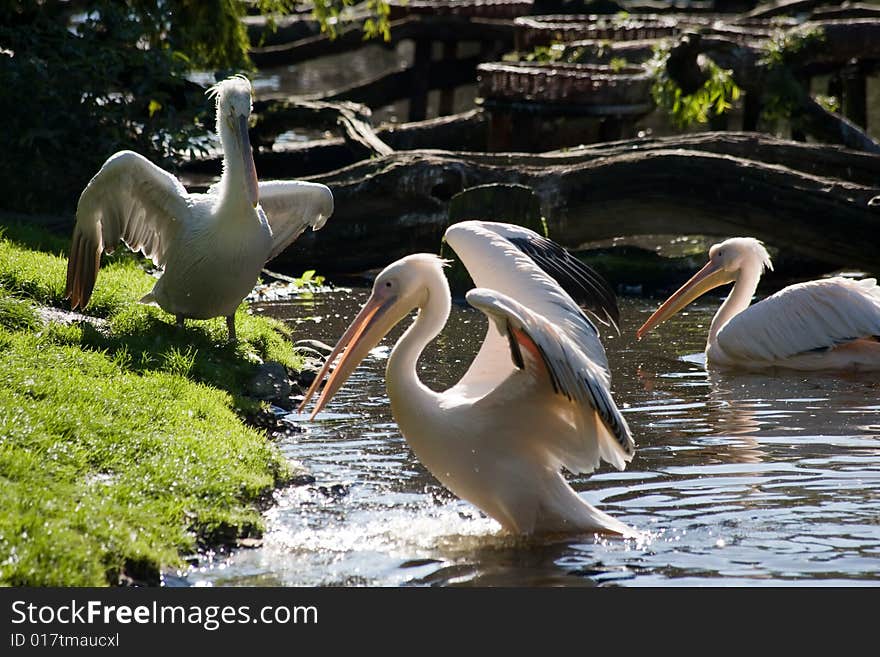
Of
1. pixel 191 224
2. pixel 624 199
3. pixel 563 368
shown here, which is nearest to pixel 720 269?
pixel 624 199

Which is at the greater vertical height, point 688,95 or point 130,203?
point 688,95

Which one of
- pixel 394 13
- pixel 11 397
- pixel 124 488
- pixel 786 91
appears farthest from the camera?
pixel 394 13

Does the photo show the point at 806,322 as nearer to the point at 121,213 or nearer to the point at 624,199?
the point at 624,199

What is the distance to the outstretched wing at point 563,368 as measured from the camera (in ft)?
13.5

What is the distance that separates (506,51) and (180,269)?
10.9 metres

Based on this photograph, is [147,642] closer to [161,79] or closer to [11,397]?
[11,397]

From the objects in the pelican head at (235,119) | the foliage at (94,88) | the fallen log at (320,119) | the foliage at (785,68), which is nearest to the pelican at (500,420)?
the pelican head at (235,119)

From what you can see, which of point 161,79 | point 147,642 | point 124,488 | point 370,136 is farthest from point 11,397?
point 370,136

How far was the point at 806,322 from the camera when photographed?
309 inches

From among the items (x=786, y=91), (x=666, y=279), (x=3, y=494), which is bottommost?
(x=666, y=279)

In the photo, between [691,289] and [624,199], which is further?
[624,199]

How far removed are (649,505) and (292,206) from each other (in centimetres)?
353

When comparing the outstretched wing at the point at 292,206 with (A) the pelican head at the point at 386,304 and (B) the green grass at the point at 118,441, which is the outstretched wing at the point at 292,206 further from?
(A) the pelican head at the point at 386,304

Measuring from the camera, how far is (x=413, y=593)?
161 inches
